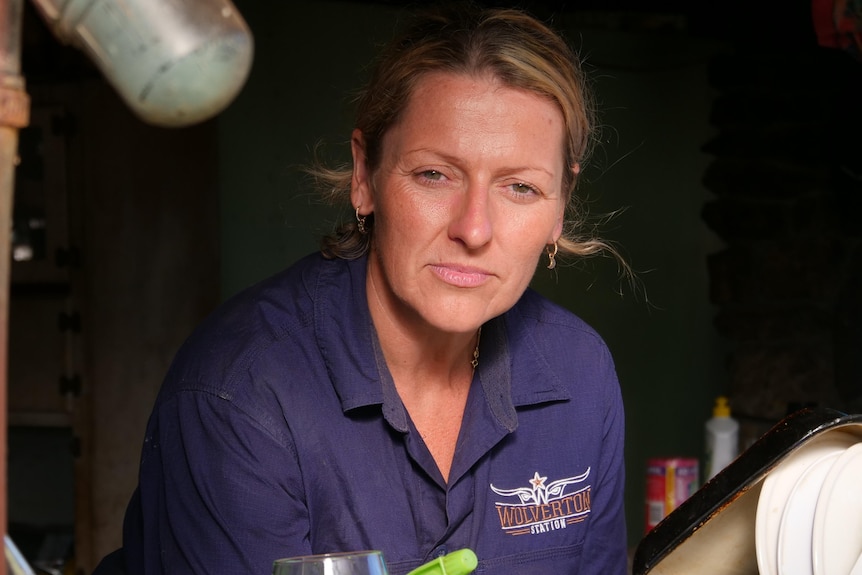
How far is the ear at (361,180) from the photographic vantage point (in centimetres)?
174

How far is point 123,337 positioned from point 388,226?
1.85m

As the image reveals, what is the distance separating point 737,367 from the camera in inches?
138

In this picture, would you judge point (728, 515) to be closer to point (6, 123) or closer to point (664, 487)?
point (6, 123)

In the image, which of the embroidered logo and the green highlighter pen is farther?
the embroidered logo

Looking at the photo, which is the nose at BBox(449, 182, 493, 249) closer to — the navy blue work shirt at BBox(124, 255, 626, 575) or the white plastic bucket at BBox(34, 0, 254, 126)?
the navy blue work shirt at BBox(124, 255, 626, 575)

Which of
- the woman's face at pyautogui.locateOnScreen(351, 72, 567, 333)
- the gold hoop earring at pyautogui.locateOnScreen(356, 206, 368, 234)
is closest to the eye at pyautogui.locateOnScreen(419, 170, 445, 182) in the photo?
the woman's face at pyautogui.locateOnScreen(351, 72, 567, 333)

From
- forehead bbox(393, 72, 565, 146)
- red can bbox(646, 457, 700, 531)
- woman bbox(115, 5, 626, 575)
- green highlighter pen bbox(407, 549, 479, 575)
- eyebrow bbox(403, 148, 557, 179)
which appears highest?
forehead bbox(393, 72, 565, 146)

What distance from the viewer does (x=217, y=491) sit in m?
1.42

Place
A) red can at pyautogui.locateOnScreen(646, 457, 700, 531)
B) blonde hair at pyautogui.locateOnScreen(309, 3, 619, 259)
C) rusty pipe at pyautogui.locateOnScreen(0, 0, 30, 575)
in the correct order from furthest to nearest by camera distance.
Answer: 1. red can at pyautogui.locateOnScreen(646, 457, 700, 531)
2. blonde hair at pyautogui.locateOnScreen(309, 3, 619, 259)
3. rusty pipe at pyautogui.locateOnScreen(0, 0, 30, 575)

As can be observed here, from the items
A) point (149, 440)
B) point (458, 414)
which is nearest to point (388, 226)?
point (458, 414)

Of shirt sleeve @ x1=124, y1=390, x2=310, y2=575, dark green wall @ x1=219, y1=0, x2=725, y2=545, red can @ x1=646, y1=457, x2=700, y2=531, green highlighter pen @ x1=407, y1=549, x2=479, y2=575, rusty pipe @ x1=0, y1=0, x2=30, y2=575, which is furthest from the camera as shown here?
dark green wall @ x1=219, y1=0, x2=725, y2=545

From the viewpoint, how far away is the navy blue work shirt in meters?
1.44

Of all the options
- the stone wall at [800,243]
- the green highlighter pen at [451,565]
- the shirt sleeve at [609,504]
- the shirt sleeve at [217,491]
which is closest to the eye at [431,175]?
the shirt sleeve at [217,491]

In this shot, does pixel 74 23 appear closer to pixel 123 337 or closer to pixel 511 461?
pixel 511 461
